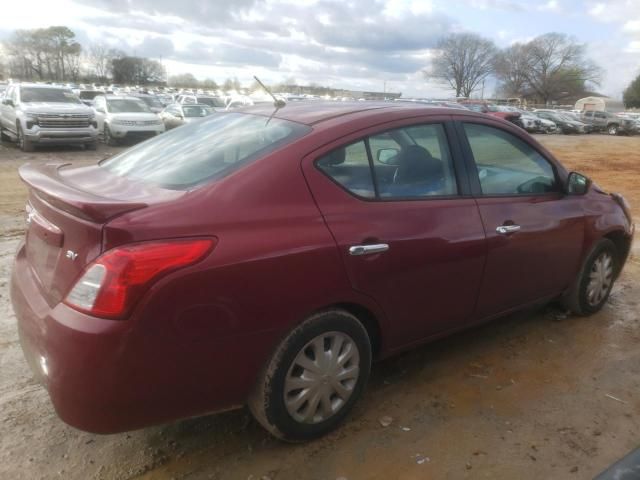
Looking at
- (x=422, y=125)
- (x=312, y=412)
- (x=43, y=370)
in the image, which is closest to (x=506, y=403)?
(x=312, y=412)

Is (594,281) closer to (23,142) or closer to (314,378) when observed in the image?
(314,378)

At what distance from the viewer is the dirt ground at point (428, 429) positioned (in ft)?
8.22

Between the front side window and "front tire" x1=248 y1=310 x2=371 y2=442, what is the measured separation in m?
0.67

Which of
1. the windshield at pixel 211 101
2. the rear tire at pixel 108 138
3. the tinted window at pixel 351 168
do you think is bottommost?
the rear tire at pixel 108 138

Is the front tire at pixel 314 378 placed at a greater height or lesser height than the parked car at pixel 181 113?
greater

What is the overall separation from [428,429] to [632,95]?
337 feet

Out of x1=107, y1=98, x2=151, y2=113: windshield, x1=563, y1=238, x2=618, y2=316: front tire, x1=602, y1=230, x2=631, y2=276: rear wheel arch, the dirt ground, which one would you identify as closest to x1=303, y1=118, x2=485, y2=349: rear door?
the dirt ground

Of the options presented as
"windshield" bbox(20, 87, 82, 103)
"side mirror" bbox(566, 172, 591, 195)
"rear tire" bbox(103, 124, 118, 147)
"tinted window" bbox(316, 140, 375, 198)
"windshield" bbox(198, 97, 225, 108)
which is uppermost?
"tinted window" bbox(316, 140, 375, 198)

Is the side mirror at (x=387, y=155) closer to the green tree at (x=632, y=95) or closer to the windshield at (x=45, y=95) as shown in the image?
the windshield at (x=45, y=95)

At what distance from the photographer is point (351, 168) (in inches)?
106

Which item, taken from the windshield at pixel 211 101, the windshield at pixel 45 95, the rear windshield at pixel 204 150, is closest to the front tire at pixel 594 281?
the rear windshield at pixel 204 150

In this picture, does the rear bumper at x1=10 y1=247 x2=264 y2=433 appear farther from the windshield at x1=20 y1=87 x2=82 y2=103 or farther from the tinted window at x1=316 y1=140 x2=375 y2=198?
the windshield at x1=20 y1=87 x2=82 y2=103

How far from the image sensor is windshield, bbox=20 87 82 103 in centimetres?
1512

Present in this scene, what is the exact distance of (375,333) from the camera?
2846mm
